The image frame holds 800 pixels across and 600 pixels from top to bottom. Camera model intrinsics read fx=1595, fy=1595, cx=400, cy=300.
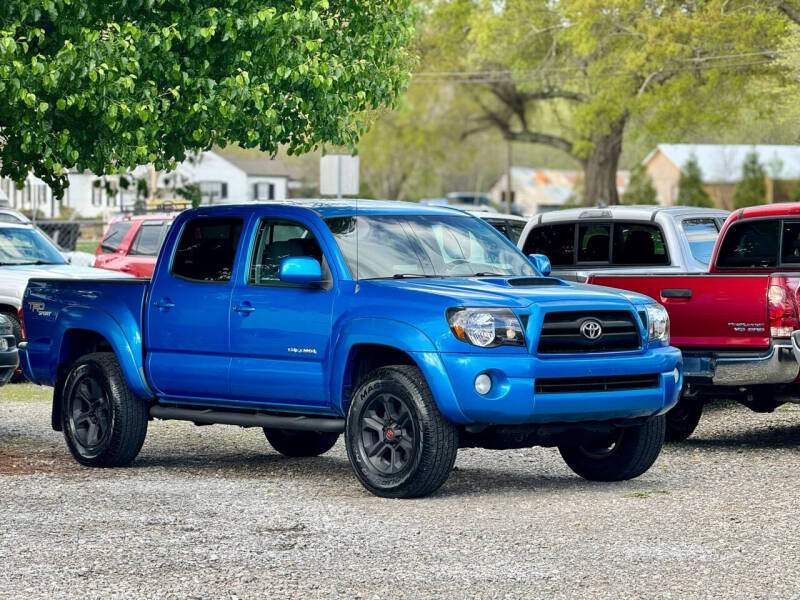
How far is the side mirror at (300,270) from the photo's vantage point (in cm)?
1007

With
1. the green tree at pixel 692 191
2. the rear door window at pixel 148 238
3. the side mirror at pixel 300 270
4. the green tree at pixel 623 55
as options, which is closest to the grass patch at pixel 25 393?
the rear door window at pixel 148 238

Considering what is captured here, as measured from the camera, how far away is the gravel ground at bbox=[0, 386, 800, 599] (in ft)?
24.0

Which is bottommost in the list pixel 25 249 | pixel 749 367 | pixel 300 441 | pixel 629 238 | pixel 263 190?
pixel 300 441

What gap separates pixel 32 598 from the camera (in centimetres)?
698

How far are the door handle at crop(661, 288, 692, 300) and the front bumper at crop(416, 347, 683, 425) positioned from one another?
2527 millimetres

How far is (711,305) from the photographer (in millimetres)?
12062

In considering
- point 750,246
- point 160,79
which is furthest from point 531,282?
point 160,79

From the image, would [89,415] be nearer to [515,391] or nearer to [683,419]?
[515,391]

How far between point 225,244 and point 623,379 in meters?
2.98

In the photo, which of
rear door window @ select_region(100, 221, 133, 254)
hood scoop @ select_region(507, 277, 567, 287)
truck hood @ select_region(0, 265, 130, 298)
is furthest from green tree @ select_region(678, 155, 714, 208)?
hood scoop @ select_region(507, 277, 567, 287)

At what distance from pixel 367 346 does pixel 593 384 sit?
1437mm

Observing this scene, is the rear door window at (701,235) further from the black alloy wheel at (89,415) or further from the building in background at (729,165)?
the building in background at (729,165)

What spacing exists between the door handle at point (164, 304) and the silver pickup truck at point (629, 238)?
5047 mm

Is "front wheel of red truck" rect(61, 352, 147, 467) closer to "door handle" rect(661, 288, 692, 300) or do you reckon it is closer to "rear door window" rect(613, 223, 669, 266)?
"door handle" rect(661, 288, 692, 300)
